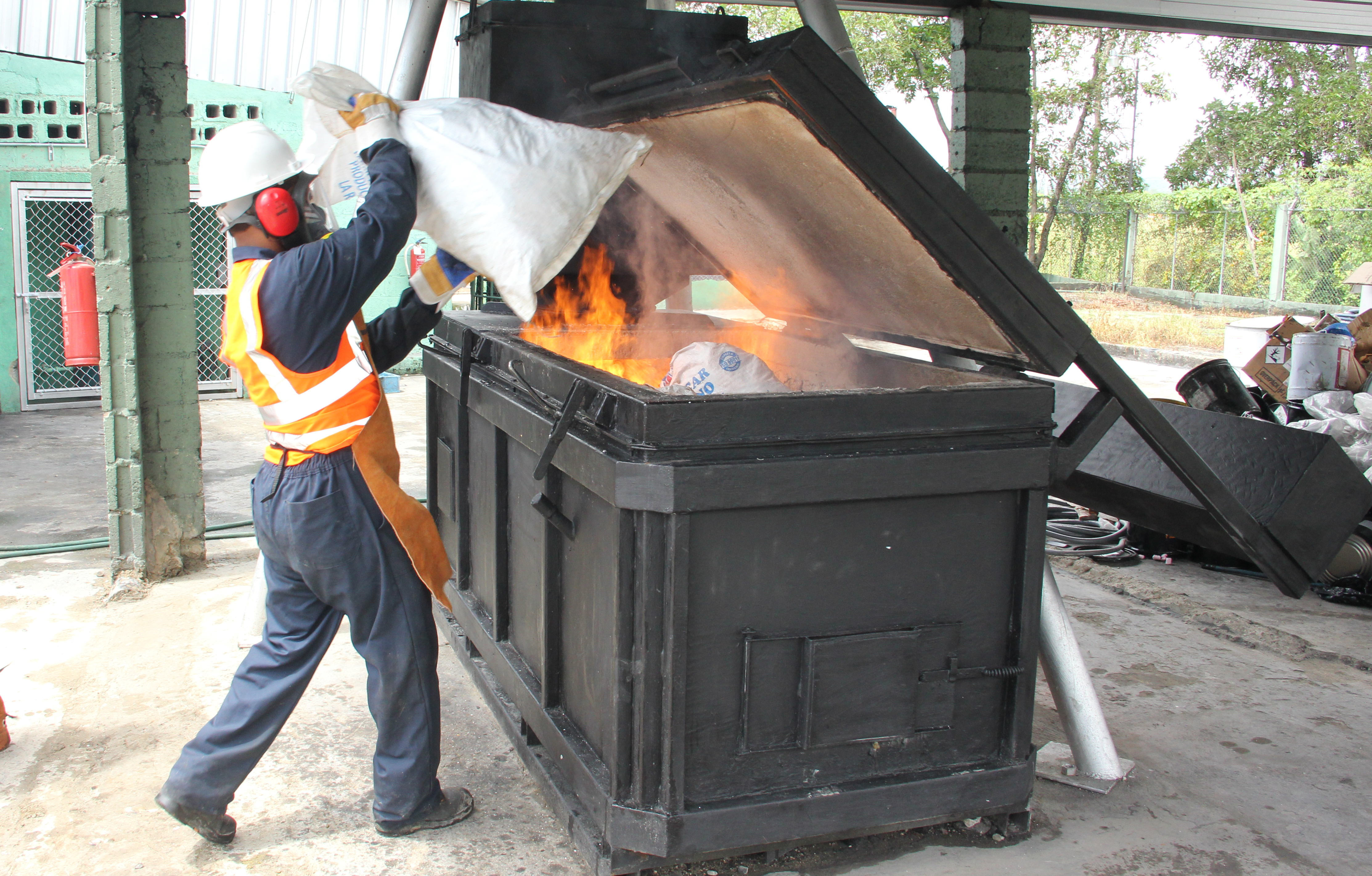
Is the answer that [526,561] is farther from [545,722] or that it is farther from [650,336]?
[650,336]

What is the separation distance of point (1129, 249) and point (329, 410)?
20.3m

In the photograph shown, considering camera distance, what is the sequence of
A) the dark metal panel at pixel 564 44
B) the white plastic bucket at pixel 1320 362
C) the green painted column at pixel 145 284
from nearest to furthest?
the dark metal panel at pixel 564 44 < the green painted column at pixel 145 284 < the white plastic bucket at pixel 1320 362

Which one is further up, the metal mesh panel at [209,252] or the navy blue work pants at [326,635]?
the metal mesh panel at [209,252]

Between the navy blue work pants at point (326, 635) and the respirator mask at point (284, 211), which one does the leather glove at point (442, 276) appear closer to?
the respirator mask at point (284, 211)

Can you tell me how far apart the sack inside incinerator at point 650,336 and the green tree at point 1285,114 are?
2274 cm

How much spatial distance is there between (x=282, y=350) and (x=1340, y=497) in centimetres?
290

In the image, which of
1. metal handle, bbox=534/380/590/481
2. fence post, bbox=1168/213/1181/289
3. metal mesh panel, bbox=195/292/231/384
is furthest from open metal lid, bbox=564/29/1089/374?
fence post, bbox=1168/213/1181/289

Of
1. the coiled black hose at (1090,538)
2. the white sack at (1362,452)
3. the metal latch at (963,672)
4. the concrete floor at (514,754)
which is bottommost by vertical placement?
the concrete floor at (514,754)

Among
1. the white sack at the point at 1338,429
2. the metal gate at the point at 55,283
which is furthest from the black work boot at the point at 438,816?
the metal gate at the point at 55,283

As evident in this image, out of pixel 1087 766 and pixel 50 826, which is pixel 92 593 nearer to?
pixel 50 826

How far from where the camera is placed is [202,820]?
Answer: 2.65 meters

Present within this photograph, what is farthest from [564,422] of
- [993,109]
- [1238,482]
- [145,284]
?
[993,109]

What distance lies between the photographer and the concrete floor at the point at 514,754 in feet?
8.76

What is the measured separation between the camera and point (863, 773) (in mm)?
2436
